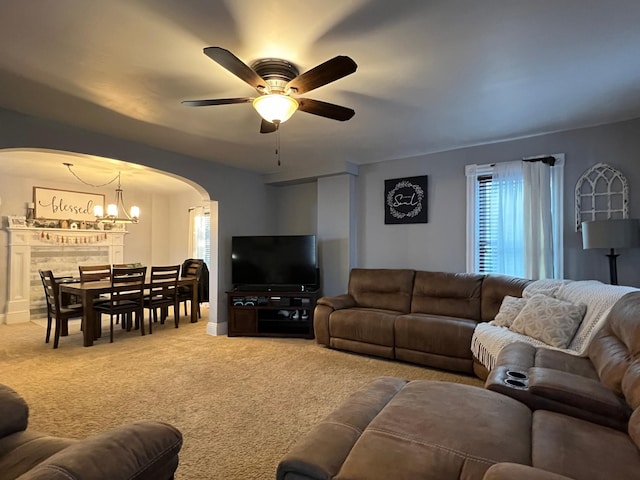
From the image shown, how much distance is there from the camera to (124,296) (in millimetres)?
4730

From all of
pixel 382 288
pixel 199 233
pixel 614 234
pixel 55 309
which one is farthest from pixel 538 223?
pixel 199 233

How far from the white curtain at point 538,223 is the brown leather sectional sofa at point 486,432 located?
1815mm

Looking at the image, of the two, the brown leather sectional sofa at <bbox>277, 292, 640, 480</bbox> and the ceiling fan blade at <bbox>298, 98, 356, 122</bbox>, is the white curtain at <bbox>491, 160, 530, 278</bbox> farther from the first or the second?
the ceiling fan blade at <bbox>298, 98, 356, 122</bbox>

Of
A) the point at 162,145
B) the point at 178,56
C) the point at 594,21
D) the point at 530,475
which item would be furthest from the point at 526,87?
the point at 162,145

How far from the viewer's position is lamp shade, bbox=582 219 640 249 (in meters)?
2.99

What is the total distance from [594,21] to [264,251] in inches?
160

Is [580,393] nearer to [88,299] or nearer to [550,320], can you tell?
[550,320]

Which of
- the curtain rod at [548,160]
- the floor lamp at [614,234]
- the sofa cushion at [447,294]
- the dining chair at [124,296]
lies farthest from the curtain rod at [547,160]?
the dining chair at [124,296]

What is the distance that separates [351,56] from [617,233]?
8.65 feet

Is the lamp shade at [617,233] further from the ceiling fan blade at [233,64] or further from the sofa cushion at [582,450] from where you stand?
the ceiling fan blade at [233,64]

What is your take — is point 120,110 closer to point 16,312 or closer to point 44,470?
point 44,470

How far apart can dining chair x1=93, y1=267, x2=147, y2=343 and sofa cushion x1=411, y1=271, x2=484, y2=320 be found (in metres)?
3.58

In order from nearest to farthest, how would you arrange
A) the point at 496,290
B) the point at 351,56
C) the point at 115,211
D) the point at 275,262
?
the point at 351,56 < the point at 496,290 < the point at 275,262 < the point at 115,211

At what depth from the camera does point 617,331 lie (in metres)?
2.13
